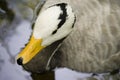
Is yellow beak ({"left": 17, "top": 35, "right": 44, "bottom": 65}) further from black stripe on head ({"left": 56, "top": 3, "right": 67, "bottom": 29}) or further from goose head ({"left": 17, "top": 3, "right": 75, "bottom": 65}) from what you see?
black stripe on head ({"left": 56, "top": 3, "right": 67, "bottom": 29})

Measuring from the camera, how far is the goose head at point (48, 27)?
2279mm

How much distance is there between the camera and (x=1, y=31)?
293cm

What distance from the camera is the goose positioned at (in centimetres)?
250

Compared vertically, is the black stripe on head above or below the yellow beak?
above

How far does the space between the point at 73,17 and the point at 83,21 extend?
0.32 ft

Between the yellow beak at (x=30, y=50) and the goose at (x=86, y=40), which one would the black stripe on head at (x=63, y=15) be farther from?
the yellow beak at (x=30, y=50)

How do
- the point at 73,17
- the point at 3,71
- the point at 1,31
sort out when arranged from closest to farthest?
the point at 73,17 < the point at 3,71 < the point at 1,31

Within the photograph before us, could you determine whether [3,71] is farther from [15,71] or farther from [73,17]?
[73,17]

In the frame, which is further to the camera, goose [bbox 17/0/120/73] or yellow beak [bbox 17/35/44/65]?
goose [bbox 17/0/120/73]

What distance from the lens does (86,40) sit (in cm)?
252

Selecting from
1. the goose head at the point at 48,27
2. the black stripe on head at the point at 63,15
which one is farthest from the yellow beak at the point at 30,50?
the black stripe on head at the point at 63,15

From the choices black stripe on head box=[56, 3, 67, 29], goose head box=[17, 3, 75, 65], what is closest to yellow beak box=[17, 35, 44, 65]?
goose head box=[17, 3, 75, 65]

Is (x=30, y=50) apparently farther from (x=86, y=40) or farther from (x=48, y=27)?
(x=86, y=40)

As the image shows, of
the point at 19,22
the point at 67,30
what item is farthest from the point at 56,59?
the point at 19,22
